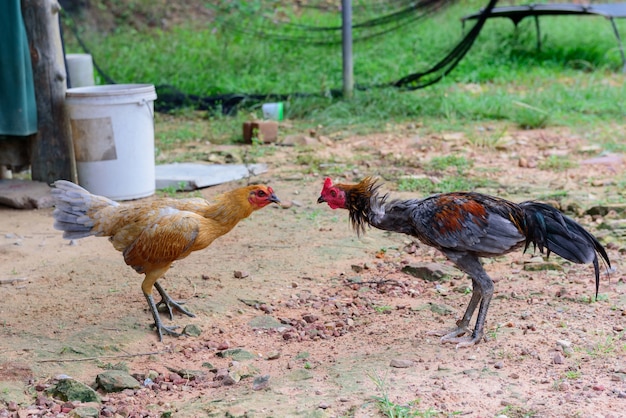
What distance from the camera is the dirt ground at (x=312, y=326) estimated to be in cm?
368

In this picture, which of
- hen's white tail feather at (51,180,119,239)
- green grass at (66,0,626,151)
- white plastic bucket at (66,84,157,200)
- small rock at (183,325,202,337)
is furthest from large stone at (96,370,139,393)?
green grass at (66,0,626,151)

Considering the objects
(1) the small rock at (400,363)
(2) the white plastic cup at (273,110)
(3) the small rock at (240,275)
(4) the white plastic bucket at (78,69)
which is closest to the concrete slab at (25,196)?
(4) the white plastic bucket at (78,69)

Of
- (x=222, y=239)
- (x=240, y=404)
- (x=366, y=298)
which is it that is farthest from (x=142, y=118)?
(x=240, y=404)

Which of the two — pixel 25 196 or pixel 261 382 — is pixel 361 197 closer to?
pixel 261 382

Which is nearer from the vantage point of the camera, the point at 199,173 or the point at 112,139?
the point at 112,139

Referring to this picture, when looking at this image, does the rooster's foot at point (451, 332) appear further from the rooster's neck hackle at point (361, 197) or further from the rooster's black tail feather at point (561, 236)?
the rooster's neck hackle at point (361, 197)

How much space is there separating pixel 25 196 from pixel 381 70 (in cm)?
766

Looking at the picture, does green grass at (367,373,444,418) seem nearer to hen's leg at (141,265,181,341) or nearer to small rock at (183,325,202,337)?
small rock at (183,325,202,337)

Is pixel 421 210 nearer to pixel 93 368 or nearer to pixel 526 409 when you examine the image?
pixel 526 409

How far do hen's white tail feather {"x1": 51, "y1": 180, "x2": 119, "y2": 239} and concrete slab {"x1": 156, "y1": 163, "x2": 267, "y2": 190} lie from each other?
2.82m

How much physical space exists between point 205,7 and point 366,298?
13770mm

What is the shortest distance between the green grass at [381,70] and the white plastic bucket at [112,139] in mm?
2199

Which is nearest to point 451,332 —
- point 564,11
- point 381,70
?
point 381,70

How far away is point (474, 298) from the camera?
14.6 feet
